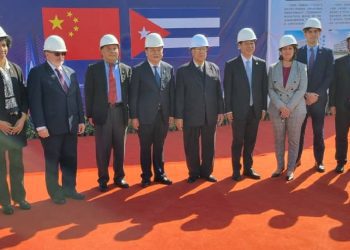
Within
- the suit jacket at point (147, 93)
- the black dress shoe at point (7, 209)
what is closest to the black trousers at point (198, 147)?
the suit jacket at point (147, 93)

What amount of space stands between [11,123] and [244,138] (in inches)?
104

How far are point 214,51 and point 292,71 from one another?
3709mm

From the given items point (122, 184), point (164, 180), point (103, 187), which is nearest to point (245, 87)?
point (164, 180)

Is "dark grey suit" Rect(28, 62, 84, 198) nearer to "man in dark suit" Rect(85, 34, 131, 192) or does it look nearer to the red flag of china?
"man in dark suit" Rect(85, 34, 131, 192)

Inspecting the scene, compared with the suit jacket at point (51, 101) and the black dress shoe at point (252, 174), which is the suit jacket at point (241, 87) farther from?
the suit jacket at point (51, 101)

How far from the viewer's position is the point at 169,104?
4.43m

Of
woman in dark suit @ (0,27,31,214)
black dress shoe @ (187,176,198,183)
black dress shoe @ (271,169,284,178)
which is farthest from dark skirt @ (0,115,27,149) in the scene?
black dress shoe @ (271,169,284,178)

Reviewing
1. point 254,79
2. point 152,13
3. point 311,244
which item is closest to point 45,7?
point 152,13

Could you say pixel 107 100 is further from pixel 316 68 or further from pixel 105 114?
pixel 316 68

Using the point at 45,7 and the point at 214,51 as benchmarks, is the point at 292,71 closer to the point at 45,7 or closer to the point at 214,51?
the point at 214,51

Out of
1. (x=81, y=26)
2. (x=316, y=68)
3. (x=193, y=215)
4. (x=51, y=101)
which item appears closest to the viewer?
(x=193, y=215)

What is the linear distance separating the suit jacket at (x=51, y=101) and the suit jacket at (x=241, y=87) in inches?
67.9

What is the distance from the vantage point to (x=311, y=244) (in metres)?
3.05

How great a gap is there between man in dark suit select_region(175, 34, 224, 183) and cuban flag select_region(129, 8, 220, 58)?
133 inches
